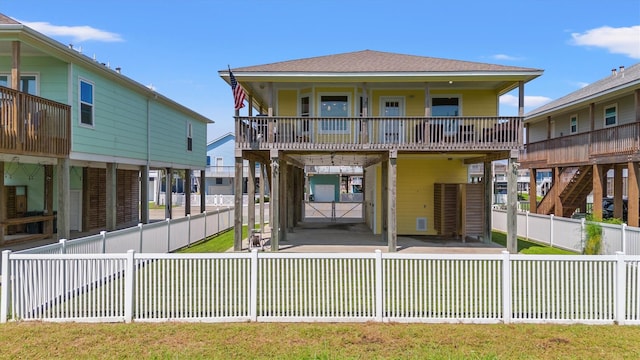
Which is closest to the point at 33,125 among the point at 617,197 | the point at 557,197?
the point at 617,197

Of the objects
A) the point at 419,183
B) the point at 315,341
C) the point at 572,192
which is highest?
the point at 419,183

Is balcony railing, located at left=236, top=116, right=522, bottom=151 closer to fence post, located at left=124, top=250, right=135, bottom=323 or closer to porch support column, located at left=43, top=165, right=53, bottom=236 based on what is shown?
fence post, located at left=124, top=250, right=135, bottom=323

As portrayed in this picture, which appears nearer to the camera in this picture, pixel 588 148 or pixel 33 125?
pixel 33 125

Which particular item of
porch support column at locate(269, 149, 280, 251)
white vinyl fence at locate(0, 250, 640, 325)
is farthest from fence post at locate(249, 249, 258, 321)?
porch support column at locate(269, 149, 280, 251)

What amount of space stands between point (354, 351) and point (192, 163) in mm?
18384

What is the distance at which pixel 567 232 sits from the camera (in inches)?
519

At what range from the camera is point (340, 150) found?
499 inches

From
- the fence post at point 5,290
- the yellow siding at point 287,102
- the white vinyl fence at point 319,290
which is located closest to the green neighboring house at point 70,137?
the fence post at point 5,290

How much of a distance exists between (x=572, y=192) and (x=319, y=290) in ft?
58.1

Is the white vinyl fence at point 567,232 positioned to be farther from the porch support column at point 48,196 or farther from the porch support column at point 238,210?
the porch support column at point 48,196

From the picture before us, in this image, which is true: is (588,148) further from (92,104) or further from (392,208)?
(92,104)

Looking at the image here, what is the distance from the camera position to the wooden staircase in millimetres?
18297

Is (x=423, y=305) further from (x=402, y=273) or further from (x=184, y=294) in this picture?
(x=184, y=294)

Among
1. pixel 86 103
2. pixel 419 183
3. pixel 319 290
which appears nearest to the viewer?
pixel 319 290
